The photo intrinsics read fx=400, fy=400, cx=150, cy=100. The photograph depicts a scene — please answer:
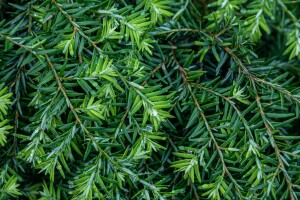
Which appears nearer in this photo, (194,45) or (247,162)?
(247,162)

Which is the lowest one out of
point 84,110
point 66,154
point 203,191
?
point 203,191

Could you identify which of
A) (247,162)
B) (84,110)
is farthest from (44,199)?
(247,162)

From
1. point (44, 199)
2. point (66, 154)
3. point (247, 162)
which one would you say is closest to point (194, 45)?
point (247, 162)

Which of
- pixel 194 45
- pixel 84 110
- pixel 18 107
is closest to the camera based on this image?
pixel 84 110

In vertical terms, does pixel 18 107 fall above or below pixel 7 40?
below

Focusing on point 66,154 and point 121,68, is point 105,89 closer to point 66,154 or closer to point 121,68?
Answer: point 121,68

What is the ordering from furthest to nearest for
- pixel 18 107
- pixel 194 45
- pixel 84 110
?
pixel 194 45 < pixel 18 107 < pixel 84 110
